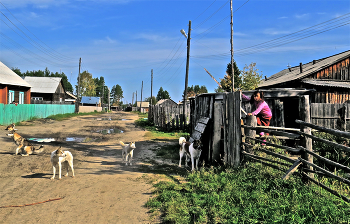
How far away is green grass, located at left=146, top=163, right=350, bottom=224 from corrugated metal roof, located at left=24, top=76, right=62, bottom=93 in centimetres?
4513

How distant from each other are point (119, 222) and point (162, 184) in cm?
187

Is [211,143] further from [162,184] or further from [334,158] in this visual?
[334,158]

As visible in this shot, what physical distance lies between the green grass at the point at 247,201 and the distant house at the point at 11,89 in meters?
25.2

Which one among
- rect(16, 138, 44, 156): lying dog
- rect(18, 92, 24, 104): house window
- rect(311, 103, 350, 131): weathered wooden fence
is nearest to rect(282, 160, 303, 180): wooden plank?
rect(311, 103, 350, 131): weathered wooden fence

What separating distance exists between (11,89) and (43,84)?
20777mm

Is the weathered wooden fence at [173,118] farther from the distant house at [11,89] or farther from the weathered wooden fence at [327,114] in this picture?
the distant house at [11,89]

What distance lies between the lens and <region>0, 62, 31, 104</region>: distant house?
24.5 metres

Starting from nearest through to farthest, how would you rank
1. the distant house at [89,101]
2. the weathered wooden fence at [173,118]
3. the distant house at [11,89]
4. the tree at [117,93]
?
the weathered wooden fence at [173,118] < the distant house at [11,89] < the distant house at [89,101] < the tree at [117,93]

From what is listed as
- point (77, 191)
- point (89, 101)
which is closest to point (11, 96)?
point (77, 191)

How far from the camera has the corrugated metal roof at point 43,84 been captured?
44.2 meters

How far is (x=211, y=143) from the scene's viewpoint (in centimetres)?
807

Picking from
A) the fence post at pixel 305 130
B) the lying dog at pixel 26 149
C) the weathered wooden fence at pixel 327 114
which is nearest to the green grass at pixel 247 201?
the fence post at pixel 305 130

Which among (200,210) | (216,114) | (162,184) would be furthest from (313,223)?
(216,114)

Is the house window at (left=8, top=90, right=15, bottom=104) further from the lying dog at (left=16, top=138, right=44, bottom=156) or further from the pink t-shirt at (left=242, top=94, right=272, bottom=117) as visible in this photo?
the pink t-shirt at (left=242, top=94, right=272, bottom=117)
